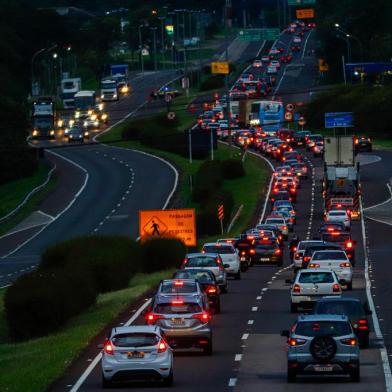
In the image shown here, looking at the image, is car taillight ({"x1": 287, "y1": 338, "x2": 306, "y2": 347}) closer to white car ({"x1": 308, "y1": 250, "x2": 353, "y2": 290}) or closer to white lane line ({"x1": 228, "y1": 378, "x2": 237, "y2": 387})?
white lane line ({"x1": 228, "y1": 378, "x2": 237, "y2": 387})

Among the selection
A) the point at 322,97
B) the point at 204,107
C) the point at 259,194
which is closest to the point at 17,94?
the point at 204,107

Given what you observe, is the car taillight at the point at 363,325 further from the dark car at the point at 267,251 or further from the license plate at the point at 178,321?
the dark car at the point at 267,251

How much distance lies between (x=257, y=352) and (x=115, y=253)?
931 inches

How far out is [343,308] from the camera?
3569cm

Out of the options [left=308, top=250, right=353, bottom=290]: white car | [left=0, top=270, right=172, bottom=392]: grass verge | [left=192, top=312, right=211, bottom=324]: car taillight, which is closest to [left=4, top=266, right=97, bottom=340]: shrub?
[left=0, top=270, right=172, bottom=392]: grass verge

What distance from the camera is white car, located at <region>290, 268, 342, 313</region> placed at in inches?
1777

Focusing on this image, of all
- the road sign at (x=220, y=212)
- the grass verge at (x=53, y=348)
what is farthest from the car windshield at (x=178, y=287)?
the road sign at (x=220, y=212)

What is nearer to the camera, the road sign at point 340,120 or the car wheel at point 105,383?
the car wheel at point 105,383

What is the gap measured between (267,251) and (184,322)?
3270 centimetres

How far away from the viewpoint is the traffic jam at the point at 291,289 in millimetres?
30312

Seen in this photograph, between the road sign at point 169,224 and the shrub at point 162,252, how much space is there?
1.76 m

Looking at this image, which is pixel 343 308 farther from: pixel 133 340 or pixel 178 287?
pixel 133 340

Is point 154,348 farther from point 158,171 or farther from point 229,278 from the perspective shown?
point 158,171

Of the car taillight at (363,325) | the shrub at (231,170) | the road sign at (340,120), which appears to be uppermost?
the car taillight at (363,325)
